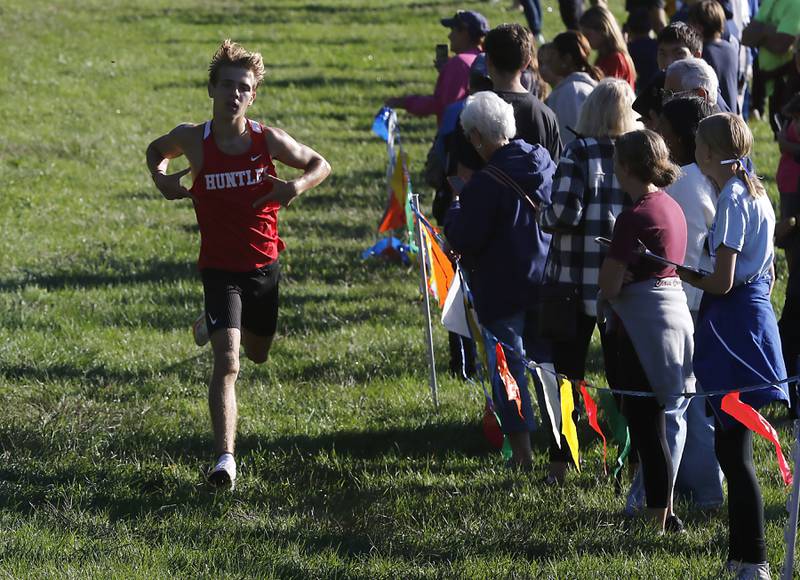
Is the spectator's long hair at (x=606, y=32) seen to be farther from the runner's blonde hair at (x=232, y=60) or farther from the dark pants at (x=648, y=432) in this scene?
the dark pants at (x=648, y=432)

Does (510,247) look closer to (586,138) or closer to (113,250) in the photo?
(586,138)

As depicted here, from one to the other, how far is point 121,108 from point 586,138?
1375 centimetres

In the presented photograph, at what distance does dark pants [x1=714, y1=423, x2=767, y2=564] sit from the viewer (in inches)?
209

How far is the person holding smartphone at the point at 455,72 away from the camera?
911 cm

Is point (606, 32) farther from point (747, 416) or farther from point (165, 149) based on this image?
point (747, 416)

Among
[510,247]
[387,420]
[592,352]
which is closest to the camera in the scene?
[510,247]

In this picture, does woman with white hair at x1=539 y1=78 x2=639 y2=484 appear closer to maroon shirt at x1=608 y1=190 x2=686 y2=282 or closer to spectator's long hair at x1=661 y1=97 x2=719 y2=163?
spectator's long hair at x1=661 y1=97 x2=719 y2=163

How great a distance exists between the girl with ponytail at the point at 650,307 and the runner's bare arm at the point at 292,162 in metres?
1.74

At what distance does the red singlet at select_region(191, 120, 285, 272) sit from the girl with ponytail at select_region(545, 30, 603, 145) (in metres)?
2.20

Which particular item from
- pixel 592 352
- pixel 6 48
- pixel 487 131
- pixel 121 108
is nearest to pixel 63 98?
pixel 121 108

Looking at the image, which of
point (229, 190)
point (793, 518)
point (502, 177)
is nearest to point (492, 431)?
point (502, 177)

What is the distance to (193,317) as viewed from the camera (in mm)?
9820

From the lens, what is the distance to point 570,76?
27.0 feet

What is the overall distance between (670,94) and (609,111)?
63 centimetres
